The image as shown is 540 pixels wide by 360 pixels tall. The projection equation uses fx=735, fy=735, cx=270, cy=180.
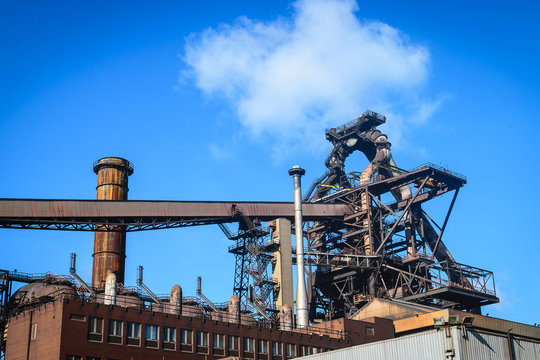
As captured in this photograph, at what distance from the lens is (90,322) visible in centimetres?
4834

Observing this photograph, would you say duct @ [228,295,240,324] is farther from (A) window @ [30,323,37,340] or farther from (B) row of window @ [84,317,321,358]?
(A) window @ [30,323,37,340]

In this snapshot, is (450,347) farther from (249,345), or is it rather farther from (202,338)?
(249,345)

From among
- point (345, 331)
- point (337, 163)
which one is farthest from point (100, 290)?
point (337, 163)

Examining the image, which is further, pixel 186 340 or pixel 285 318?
pixel 285 318

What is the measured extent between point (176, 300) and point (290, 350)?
10.3m

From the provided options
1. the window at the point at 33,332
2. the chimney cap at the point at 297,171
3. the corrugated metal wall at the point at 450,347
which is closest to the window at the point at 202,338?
the window at the point at 33,332

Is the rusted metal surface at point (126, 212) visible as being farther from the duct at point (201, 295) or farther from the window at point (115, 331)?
the window at point (115, 331)

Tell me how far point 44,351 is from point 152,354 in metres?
7.44

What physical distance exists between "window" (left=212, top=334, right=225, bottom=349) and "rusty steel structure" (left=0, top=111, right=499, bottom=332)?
38.2ft

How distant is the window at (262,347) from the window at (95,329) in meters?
14.3

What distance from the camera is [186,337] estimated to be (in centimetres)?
5347

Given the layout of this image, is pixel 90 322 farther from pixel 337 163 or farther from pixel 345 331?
pixel 337 163

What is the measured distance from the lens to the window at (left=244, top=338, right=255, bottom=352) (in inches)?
2254

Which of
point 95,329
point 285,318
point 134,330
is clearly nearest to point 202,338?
point 134,330
